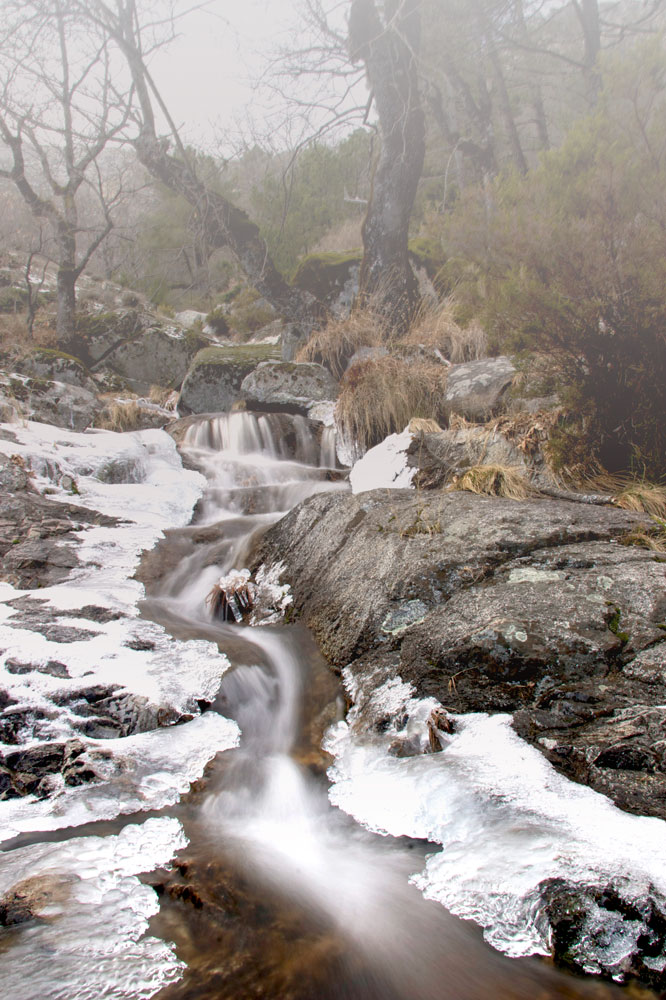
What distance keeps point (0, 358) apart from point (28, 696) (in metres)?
9.60

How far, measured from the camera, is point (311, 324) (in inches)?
421

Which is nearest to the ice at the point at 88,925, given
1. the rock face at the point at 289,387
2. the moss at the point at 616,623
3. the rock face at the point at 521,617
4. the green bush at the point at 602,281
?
the rock face at the point at 521,617

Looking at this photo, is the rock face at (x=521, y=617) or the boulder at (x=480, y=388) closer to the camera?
the rock face at (x=521, y=617)

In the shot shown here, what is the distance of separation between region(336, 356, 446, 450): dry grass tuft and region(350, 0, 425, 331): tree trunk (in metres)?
3.13

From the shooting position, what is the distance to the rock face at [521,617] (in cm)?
211

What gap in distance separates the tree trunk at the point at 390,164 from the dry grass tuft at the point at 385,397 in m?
3.13

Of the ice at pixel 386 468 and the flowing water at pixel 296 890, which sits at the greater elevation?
the ice at pixel 386 468

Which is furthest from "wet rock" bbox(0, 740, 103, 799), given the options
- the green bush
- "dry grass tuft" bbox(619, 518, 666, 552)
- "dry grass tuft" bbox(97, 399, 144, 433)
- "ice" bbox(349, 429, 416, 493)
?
"dry grass tuft" bbox(97, 399, 144, 433)

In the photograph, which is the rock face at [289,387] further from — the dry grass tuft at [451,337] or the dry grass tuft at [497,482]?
the dry grass tuft at [497,482]

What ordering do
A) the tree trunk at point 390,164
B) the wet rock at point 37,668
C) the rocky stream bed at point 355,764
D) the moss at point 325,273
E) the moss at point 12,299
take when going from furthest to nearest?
the moss at point 12,299 → the moss at point 325,273 → the tree trunk at point 390,164 → the wet rock at point 37,668 → the rocky stream bed at point 355,764

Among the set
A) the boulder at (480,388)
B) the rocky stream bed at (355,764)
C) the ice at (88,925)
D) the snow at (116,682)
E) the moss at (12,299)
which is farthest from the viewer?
the moss at (12,299)

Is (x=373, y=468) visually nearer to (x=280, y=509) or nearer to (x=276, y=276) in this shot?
(x=280, y=509)

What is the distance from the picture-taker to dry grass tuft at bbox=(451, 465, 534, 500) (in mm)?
4133

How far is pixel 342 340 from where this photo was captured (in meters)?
8.91
